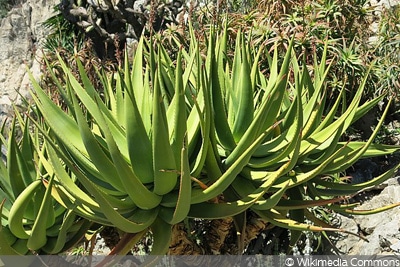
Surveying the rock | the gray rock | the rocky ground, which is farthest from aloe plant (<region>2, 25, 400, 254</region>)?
the gray rock

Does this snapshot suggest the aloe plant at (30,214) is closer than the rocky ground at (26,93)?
Yes

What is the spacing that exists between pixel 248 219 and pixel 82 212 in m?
0.66

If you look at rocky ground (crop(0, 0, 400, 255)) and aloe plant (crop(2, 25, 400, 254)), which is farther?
rocky ground (crop(0, 0, 400, 255))

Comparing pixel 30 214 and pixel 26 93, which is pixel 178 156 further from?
pixel 26 93

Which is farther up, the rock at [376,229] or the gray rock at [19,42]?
the rock at [376,229]

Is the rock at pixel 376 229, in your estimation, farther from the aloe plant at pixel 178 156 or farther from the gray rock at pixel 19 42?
the gray rock at pixel 19 42

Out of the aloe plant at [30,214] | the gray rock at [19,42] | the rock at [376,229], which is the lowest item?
the gray rock at [19,42]

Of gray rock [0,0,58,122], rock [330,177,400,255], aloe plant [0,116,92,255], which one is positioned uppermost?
aloe plant [0,116,92,255]

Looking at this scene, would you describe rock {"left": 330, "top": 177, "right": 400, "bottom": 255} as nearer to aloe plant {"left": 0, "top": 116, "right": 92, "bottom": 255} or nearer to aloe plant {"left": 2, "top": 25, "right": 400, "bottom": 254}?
aloe plant {"left": 2, "top": 25, "right": 400, "bottom": 254}

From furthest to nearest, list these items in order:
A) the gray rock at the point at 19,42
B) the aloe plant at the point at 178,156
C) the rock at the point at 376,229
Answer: the gray rock at the point at 19,42, the rock at the point at 376,229, the aloe plant at the point at 178,156

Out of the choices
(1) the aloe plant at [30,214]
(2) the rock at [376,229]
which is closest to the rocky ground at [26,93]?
(2) the rock at [376,229]

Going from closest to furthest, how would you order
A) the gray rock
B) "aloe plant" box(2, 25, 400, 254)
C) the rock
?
"aloe plant" box(2, 25, 400, 254) → the rock → the gray rock

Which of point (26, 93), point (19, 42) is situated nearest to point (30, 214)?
point (26, 93)

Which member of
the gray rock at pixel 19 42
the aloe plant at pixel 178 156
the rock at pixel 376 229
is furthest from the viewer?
the gray rock at pixel 19 42
